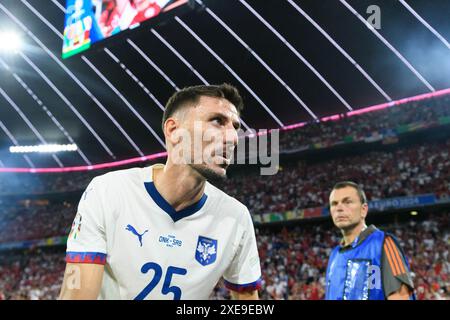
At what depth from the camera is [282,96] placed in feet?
77.6

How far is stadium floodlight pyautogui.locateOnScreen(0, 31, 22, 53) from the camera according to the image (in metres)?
20.4

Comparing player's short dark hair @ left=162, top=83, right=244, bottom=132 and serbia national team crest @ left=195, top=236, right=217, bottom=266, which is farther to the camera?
player's short dark hair @ left=162, top=83, right=244, bottom=132

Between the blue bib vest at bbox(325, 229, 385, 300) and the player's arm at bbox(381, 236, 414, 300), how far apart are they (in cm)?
7

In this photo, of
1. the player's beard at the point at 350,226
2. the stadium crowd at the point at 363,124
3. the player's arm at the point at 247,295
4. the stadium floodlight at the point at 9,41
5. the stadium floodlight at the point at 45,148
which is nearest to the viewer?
the player's arm at the point at 247,295

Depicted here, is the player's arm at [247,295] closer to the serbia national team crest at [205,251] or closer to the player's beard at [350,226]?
the serbia national team crest at [205,251]

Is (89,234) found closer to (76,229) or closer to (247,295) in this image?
(76,229)

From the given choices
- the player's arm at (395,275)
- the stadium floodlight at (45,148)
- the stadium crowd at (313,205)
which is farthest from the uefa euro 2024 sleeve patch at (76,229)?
the stadium floodlight at (45,148)

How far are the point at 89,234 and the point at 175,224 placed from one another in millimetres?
475

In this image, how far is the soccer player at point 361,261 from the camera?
3480 millimetres

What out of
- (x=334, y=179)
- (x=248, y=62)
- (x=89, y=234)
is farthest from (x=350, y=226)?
(x=248, y=62)

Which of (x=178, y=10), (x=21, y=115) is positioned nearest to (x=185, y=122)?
(x=178, y=10)

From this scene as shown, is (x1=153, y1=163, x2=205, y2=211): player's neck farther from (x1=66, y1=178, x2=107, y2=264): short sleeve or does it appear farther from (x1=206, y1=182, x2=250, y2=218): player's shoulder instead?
(x1=66, y1=178, x2=107, y2=264): short sleeve

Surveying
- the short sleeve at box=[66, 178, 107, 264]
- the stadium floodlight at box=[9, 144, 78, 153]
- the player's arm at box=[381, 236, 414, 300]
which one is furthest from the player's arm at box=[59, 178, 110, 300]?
the stadium floodlight at box=[9, 144, 78, 153]

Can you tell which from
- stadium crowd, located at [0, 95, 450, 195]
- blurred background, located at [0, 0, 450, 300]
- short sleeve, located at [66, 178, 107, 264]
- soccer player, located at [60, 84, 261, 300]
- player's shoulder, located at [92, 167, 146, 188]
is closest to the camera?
short sleeve, located at [66, 178, 107, 264]
